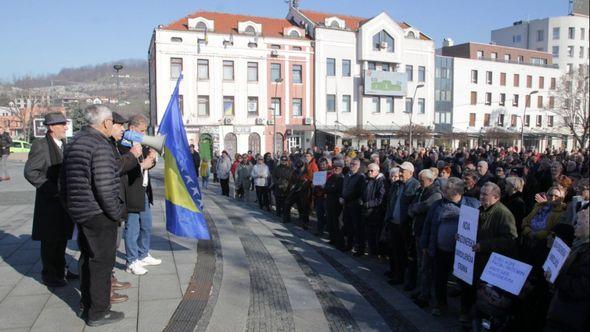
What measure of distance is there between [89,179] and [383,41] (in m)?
44.4

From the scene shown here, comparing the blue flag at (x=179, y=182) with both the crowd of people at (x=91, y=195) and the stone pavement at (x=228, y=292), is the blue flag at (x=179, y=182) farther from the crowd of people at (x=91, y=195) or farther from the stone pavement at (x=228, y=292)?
the crowd of people at (x=91, y=195)

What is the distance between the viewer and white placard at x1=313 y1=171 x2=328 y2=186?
33.9 feet

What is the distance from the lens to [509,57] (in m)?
60.9

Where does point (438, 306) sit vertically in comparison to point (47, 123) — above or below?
below

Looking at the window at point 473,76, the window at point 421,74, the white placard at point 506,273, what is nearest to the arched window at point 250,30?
the window at point 421,74

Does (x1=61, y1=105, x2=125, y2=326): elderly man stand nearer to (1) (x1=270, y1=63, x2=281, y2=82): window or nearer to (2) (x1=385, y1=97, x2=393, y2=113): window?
(1) (x1=270, y1=63, x2=281, y2=82): window

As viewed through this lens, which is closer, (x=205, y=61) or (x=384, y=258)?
(x=384, y=258)

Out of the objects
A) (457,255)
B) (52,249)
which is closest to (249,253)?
(52,249)

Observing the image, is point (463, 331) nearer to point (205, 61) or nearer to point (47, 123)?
point (47, 123)

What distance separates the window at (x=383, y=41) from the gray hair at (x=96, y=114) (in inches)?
1699

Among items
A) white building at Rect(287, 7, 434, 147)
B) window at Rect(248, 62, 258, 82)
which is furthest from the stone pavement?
white building at Rect(287, 7, 434, 147)

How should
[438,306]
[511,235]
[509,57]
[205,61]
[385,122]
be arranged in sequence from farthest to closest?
[509,57] < [385,122] < [205,61] < [438,306] < [511,235]

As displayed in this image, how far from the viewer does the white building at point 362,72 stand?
43.6 meters

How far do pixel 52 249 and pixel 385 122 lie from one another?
4325 cm
